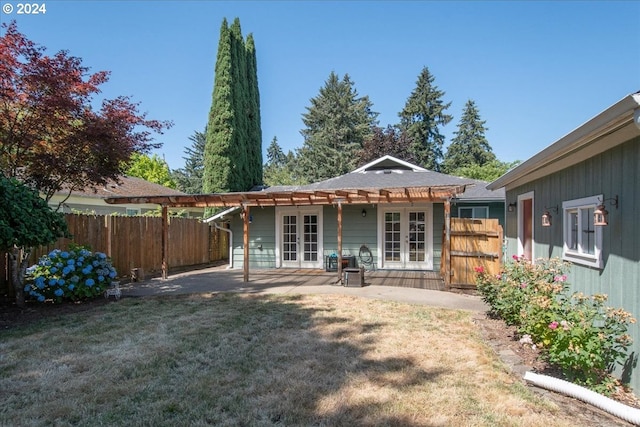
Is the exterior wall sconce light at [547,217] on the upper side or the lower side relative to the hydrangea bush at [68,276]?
upper

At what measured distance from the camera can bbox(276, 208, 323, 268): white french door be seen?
1253 cm

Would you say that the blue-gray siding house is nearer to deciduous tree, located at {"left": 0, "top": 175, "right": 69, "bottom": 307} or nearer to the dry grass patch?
the dry grass patch

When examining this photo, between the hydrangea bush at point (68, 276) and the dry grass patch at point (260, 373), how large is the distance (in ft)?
3.92

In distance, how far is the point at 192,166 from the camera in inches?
1933

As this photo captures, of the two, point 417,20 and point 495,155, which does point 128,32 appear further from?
point 495,155

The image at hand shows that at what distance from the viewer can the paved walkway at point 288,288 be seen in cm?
746

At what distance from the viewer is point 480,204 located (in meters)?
11.7

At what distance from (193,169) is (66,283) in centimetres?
4448

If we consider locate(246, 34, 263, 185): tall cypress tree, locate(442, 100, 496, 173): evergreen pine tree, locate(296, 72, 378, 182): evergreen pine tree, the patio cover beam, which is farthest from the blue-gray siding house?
locate(442, 100, 496, 173): evergreen pine tree

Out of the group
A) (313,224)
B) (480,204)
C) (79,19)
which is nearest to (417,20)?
(480,204)

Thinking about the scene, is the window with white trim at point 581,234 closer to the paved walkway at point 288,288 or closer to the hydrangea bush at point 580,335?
the hydrangea bush at point 580,335

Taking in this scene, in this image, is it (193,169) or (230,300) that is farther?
(193,169)

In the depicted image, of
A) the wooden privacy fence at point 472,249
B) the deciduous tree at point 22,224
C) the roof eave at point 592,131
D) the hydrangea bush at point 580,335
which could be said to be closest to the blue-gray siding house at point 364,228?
the wooden privacy fence at point 472,249

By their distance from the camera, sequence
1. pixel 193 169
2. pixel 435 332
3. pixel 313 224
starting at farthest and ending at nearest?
pixel 193 169
pixel 313 224
pixel 435 332
